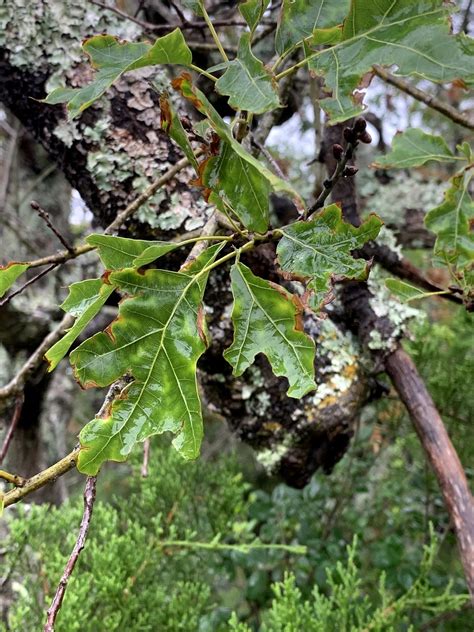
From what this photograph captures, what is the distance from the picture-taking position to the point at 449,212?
68cm

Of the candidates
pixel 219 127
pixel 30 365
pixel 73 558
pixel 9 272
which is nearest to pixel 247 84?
pixel 219 127

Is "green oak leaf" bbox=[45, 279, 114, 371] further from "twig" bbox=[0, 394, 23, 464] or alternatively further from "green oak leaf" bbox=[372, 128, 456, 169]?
"green oak leaf" bbox=[372, 128, 456, 169]

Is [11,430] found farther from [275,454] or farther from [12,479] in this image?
[275,454]

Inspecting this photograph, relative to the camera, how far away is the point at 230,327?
887mm

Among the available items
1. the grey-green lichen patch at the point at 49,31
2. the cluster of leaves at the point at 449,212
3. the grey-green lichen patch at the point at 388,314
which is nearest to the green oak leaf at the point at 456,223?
the cluster of leaves at the point at 449,212

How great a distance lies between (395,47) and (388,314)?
1.80ft

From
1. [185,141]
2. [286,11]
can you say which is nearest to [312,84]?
[286,11]

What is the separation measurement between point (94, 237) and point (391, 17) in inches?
12.8

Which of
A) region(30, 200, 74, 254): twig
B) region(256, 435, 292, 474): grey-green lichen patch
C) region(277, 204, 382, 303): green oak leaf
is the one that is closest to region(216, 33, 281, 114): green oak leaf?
region(277, 204, 382, 303): green oak leaf

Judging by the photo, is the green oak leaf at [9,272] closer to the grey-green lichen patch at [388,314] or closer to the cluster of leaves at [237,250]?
the cluster of leaves at [237,250]

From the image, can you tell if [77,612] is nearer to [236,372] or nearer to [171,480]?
[171,480]

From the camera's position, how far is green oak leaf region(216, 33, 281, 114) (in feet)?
1.40

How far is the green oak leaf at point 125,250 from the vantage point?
496 mm

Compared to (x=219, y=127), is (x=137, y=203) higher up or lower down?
lower down
